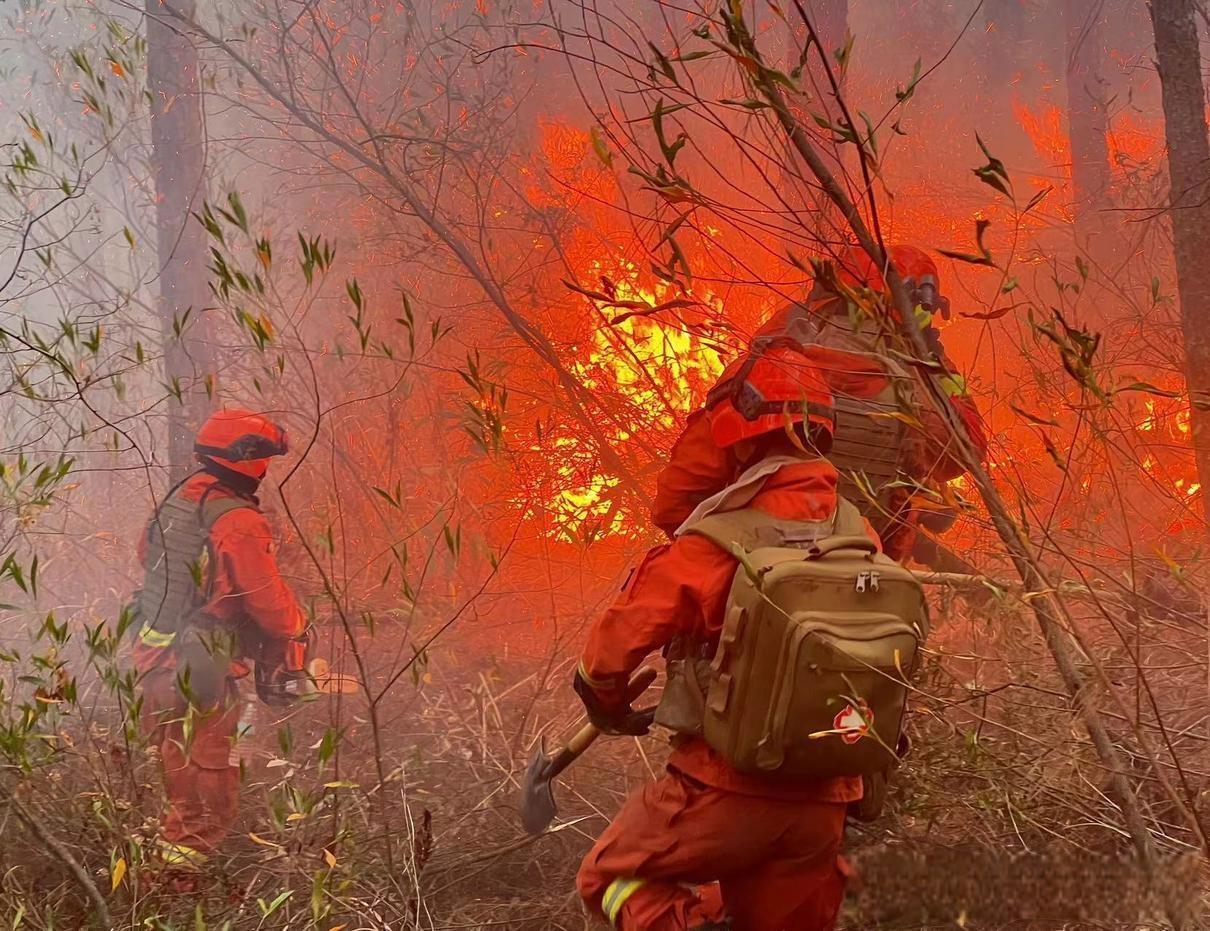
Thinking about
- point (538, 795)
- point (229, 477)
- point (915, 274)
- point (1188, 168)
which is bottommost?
point (538, 795)

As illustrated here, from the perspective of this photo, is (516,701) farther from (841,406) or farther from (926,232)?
(926,232)

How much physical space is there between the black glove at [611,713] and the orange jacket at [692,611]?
37 millimetres

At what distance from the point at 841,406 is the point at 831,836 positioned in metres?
1.38

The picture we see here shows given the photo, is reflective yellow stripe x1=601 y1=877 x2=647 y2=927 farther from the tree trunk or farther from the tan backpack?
the tree trunk

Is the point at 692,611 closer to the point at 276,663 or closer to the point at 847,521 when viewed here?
the point at 847,521

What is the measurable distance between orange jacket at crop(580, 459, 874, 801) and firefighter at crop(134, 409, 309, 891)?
2.16 meters

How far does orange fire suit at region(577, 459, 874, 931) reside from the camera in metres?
2.46

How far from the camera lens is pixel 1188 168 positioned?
16.4 ft

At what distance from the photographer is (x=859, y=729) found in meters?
2.20

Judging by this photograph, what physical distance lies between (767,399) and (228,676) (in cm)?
291

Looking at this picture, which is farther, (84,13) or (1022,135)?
(1022,135)

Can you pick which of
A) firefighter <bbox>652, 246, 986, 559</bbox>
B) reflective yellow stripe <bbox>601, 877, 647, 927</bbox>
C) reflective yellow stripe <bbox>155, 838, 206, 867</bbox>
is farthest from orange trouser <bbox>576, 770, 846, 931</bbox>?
reflective yellow stripe <bbox>155, 838, 206, 867</bbox>

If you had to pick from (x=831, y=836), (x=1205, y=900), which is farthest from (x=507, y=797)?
(x=1205, y=900)

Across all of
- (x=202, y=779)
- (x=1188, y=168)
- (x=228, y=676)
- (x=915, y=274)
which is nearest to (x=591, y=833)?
(x=202, y=779)
